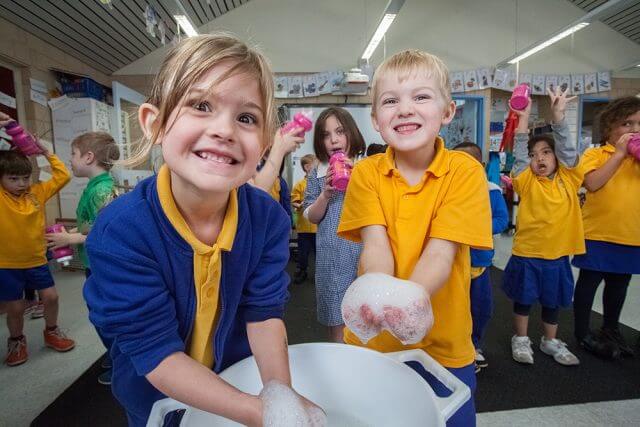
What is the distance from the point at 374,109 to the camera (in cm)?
86

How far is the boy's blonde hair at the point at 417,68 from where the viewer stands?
30.3 inches

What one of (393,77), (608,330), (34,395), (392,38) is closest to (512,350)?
(608,330)

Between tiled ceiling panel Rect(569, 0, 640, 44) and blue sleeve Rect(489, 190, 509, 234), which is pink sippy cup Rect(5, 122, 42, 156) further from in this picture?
tiled ceiling panel Rect(569, 0, 640, 44)

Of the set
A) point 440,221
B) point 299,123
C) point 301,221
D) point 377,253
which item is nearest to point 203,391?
point 377,253

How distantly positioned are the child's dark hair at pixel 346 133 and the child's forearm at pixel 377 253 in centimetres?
73

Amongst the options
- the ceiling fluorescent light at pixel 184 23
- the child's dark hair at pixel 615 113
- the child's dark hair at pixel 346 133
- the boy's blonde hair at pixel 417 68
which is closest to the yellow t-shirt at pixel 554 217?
the child's dark hair at pixel 615 113

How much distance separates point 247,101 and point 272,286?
0.35 m

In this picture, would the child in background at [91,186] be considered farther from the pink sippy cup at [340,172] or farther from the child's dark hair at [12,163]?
the pink sippy cup at [340,172]

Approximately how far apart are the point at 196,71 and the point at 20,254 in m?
1.90

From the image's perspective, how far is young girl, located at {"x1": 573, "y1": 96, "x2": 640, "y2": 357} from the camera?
1615mm

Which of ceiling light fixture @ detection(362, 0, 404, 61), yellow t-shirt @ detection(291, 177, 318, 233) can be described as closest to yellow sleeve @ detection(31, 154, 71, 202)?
yellow t-shirt @ detection(291, 177, 318, 233)

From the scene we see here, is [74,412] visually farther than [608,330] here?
No

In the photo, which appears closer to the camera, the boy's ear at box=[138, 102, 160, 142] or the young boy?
the boy's ear at box=[138, 102, 160, 142]

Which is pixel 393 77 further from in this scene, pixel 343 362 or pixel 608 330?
pixel 608 330
